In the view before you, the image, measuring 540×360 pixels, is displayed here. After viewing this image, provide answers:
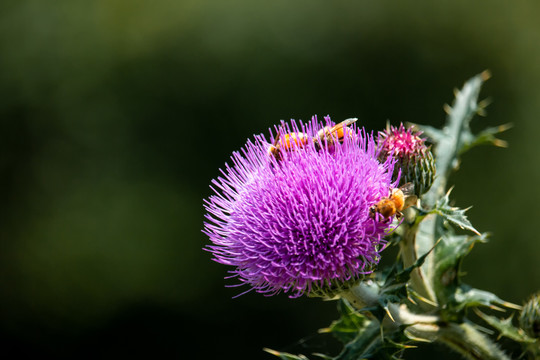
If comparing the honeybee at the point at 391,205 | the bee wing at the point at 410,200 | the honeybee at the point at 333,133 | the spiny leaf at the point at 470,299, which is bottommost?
the spiny leaf at the point at 470,299

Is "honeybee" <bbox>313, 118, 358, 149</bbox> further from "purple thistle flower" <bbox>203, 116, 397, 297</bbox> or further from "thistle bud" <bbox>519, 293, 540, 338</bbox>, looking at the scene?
"thistle bud" <bbox>519, 293, 540, 338</bbox>

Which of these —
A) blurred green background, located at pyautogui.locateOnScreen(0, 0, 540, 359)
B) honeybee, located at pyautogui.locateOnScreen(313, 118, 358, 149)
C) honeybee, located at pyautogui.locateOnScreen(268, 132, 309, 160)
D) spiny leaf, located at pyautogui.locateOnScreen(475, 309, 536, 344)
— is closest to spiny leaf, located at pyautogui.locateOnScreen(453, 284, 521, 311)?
spiny leaf, located at pyautogui.locateOnScreen(475, 309, 536, 344)

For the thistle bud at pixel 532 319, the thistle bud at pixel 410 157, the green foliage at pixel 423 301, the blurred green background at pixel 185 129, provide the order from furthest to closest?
the blurred green background at pixel 185 129 < the thistle bud at pixel 532 319 < the thistle bud at pixel 410 157 < the green foliage at pixel 423 301

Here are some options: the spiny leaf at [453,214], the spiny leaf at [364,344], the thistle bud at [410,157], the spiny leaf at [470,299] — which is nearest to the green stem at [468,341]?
the spiny leaf at [470,299]

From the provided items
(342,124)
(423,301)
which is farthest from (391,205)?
(423,301)

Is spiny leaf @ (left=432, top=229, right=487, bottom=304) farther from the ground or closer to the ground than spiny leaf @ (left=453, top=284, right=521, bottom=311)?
farther from the ground

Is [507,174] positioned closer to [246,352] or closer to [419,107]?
[419,107]

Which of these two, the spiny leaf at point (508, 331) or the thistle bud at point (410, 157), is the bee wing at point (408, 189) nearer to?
the thistle bud at point (410, 157)
